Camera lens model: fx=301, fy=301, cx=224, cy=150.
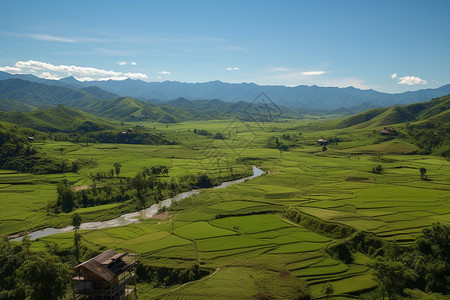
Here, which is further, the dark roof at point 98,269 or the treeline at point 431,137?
the treeline at point 431,137

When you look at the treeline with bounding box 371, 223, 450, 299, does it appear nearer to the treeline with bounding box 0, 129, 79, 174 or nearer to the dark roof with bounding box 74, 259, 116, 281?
the dark roof with bounding box 74, 259, 116, 281

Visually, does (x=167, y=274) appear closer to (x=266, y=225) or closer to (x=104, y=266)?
(x=104, y=266)

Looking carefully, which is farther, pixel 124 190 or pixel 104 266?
pixel 124 190

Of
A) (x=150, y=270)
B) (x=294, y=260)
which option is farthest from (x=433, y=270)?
(x=150, y=270)

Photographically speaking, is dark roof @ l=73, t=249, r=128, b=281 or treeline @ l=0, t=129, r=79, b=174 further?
treeline @ l=0, t=129, r=79, b=174

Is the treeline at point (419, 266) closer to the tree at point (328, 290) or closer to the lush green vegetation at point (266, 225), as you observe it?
the lush green vegetation at point (266, 225)

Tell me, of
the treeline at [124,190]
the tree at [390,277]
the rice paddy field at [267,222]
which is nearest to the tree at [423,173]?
the rice paddy field at [267,222]

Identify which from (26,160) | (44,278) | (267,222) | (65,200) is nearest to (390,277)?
(267,222)

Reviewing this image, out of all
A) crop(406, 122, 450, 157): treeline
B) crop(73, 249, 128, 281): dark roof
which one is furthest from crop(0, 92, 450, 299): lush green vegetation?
crop(406, 122, 450, 157): treeline

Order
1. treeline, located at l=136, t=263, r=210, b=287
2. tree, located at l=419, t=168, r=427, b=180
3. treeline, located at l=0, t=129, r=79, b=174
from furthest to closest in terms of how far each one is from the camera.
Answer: treeline, located at l=0, t=129, r=79, b=174 → tree, located at l=419, t=168, r=427, b=180 → treeline, located at l=136, t=263, r=210, b=287

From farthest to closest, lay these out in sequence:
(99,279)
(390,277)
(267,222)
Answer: (267,222) < (390,277) < (99,279)
